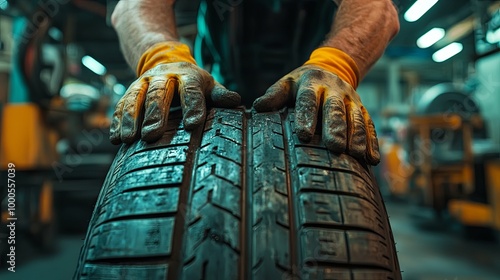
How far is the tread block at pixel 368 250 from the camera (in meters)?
0.58

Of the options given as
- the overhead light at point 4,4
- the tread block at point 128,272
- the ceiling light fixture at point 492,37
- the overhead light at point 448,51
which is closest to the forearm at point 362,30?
the tread block at point 128,272

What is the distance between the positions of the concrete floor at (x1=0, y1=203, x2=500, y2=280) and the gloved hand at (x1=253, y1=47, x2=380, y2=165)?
1935 millimetres

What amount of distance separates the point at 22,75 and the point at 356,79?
254 cm

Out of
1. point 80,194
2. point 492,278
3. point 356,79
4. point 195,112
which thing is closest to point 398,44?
point 492,278

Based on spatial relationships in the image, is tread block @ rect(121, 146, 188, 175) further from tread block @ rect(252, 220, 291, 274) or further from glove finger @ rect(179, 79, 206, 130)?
tread block @ rect(252, 220, 291, 274)

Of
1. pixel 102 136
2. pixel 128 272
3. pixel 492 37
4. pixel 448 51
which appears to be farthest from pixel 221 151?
pixel 448 51

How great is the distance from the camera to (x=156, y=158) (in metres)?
0.69

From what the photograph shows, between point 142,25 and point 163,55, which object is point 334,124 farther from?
point 142,25

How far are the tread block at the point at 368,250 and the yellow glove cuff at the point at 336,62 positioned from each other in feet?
1.51

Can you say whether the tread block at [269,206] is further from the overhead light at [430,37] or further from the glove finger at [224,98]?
the overhead light at [430,37]

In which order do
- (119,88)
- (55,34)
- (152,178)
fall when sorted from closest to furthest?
(152,178), (55,34), (119,88)

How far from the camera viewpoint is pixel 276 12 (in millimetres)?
1462

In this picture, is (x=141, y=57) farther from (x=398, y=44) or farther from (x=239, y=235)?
(x=398, y=44)

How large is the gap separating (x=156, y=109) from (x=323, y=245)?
1.32 ft
